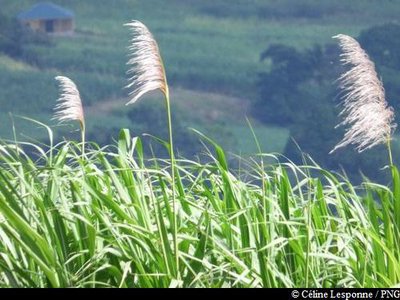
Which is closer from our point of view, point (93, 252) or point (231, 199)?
point (93, 252)

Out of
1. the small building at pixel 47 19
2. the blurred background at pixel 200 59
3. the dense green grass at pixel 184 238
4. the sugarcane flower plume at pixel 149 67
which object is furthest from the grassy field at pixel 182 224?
the small building at pixel 47 19

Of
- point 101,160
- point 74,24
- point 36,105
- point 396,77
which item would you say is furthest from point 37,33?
point 101,160

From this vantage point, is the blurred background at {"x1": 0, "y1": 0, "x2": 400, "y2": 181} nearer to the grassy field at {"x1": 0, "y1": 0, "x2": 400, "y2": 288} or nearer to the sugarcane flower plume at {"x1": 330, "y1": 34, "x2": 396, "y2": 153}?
the grassy field at {"x1": 0, "y1": 0, "x2": 400, "y2": 288}

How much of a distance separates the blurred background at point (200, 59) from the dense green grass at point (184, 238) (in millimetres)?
19839

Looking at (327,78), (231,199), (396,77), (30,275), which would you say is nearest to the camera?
(30,275)

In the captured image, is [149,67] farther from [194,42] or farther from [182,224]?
[194,42]

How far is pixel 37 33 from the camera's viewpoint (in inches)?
1061

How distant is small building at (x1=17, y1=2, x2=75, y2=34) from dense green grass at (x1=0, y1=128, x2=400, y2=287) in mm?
24633

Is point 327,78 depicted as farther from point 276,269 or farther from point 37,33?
point 276,269

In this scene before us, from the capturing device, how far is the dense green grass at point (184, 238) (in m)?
1.93

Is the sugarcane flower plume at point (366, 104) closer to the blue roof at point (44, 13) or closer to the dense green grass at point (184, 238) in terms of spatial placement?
the dense green grass at point (184, 238)

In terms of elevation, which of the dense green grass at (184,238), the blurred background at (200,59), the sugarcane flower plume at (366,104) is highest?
the sugarcane flower plume at (366,104)

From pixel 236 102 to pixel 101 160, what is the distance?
2397 centimetres

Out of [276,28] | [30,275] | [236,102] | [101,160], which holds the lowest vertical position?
[236,102]
